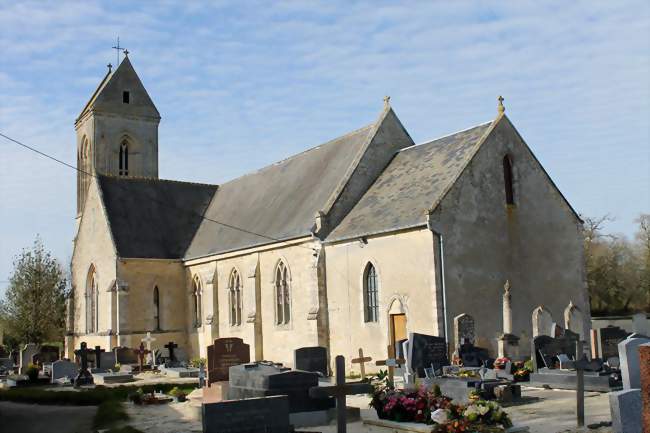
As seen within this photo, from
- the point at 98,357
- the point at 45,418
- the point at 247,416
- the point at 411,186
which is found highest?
the point at 411,186

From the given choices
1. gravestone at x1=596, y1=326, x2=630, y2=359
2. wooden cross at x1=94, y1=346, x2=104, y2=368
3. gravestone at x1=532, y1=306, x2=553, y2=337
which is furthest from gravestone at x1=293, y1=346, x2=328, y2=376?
wooden cross at x1=94, y1=346, x2=104, y2=368

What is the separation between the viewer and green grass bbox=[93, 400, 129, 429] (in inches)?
630

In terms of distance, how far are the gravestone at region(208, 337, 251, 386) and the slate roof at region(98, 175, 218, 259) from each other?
17008 millimetres

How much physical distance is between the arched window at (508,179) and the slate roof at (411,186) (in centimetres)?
133

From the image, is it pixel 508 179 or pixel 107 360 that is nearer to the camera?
pixel 508 179

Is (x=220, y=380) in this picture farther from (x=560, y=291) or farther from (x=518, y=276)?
(x=560, y=291)

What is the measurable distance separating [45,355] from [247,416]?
81.9 feet

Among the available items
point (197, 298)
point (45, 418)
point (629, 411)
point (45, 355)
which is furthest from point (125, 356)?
point (629, 411)

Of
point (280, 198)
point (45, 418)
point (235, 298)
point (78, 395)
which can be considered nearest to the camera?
point (45, 418)

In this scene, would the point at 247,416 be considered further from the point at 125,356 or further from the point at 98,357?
the point at 125,356

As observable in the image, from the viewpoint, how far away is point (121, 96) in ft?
151

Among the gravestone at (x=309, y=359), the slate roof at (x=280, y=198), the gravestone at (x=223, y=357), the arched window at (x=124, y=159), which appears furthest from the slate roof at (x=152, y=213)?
the gravestone at (x=309, y=359)

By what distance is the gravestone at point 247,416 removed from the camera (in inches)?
408

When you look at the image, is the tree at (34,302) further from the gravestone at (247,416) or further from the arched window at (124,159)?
the gravestone at (247,416)
